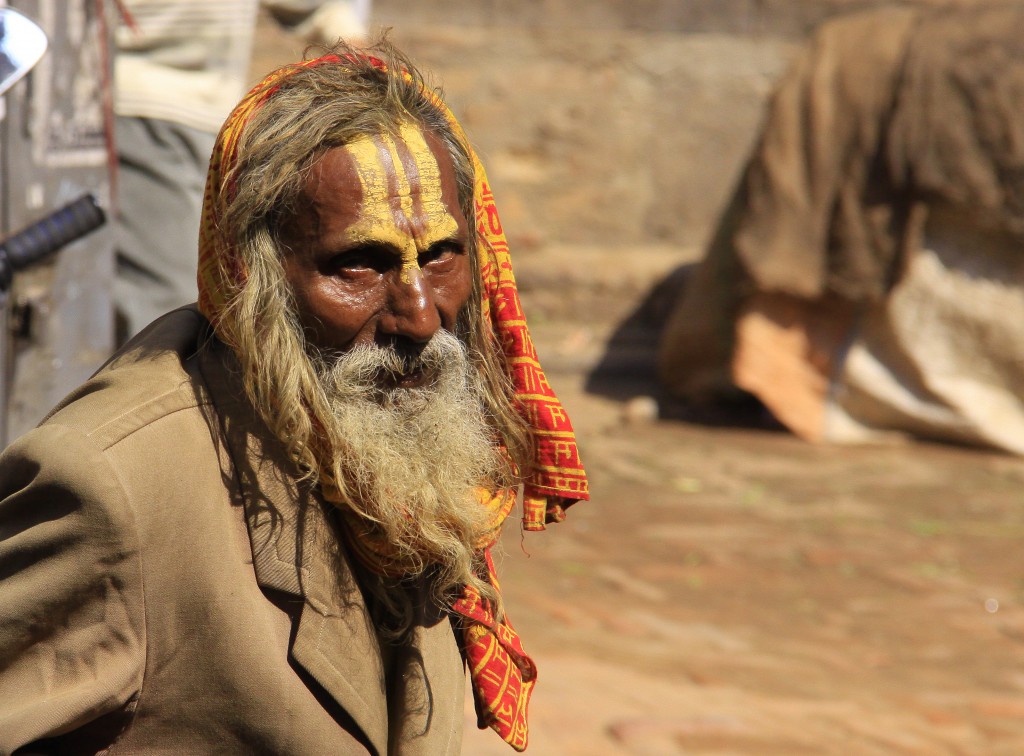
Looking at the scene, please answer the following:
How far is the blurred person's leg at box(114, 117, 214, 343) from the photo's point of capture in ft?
11.5

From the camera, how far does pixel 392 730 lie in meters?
1.99

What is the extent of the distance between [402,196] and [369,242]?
89 millimetres

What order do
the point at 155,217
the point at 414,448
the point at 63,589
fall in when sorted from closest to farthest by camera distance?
the point at 63,589, the point at 414,448, the point at 155,217

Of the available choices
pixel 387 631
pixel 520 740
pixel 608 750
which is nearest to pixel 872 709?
pixel 608 750

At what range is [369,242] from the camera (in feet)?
5.95

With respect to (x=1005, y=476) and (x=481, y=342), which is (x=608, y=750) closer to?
(x=481, y=342)

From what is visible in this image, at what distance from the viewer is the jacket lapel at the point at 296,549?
1.81m

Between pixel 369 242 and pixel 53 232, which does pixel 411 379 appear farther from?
pixel 53 232

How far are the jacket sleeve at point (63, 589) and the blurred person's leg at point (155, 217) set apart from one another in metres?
1.90

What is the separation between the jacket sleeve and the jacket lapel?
21cm

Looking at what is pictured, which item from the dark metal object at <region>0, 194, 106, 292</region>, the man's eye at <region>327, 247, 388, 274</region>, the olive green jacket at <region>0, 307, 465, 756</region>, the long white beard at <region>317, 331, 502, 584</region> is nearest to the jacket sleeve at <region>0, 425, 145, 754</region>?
the olive green jacket at <region>0, 307, 465, 756</region>

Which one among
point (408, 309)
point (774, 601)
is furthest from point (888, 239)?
point (408, 309)

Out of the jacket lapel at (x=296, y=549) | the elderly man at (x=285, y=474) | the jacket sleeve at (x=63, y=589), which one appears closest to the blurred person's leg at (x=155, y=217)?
the elderly man at (x=285, y=474)

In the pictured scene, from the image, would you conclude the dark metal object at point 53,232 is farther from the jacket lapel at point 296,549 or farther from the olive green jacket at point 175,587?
the jacket lapel at point 296,549
